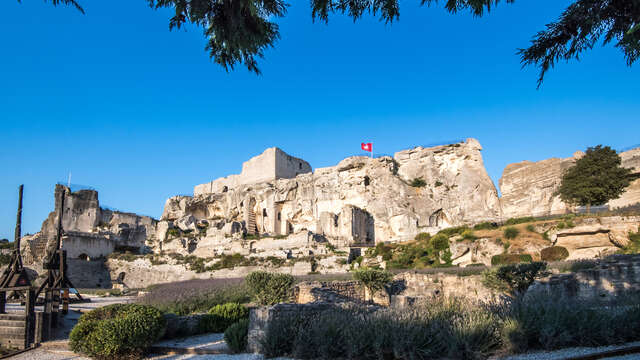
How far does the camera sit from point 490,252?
2336 cm

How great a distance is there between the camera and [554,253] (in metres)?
19.5

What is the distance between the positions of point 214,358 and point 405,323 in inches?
156

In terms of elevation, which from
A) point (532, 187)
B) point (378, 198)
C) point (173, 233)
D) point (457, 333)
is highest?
point (532, 187)

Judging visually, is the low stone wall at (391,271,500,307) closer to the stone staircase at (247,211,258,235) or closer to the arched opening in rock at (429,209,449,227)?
the arched opening in rock at (429,209,449,227)

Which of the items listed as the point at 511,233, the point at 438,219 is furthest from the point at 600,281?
the point at 438,219

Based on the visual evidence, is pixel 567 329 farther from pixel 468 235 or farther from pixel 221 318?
pixel 468 235

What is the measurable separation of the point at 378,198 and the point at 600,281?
103ft

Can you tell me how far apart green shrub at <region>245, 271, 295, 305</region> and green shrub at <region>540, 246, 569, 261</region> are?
13879 mm

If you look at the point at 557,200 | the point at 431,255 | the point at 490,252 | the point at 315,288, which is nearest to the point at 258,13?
the point at 315,288

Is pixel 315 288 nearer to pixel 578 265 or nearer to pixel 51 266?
pixel 51 266

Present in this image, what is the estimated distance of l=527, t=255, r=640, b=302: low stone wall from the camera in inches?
447

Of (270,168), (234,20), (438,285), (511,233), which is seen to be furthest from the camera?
(270,168)

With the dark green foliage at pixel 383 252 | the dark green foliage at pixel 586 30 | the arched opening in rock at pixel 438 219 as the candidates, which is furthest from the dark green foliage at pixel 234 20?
the arched opening in rock at pixel 438 219

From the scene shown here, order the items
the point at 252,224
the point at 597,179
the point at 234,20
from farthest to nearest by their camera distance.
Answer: the point at 252,224 < the point at 597,179 < the point at 234,20
